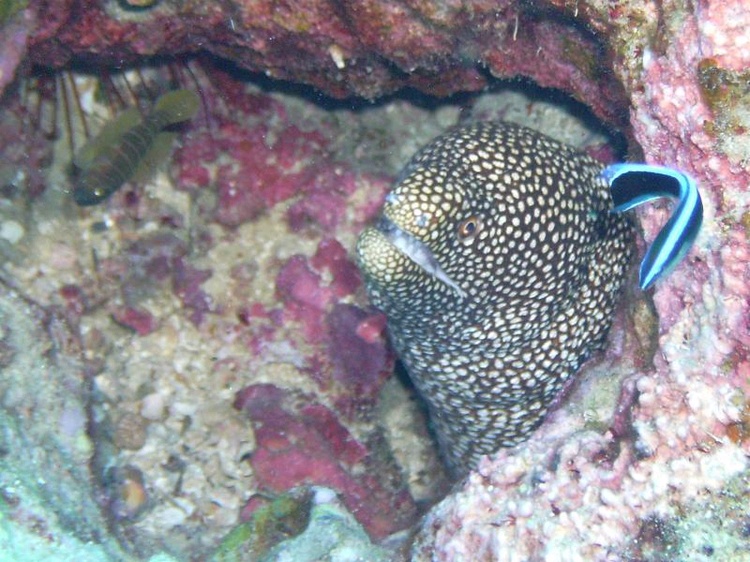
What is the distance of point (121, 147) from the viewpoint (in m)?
5.48

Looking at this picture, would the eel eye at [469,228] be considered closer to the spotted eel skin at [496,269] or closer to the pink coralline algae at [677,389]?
the spotted eel skin at [496,269]

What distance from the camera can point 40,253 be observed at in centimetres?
557

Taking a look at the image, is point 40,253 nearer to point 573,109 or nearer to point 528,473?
point 528,473

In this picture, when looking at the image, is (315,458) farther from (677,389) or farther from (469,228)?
(677,389)

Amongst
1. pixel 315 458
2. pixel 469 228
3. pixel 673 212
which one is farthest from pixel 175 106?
pixel 673 212

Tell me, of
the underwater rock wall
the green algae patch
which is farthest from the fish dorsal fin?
the green algae patch

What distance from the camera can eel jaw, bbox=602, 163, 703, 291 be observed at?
2840mm

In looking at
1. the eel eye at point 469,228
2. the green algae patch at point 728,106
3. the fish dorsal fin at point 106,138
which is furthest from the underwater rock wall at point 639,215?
the eel eye at point 469,228

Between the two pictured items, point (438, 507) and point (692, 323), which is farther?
point (438, 507)

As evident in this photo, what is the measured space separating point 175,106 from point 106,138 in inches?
27.4

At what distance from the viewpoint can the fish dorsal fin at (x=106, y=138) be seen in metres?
5.61

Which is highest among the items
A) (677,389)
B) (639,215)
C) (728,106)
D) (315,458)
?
(728,106)

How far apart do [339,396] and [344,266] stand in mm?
1215

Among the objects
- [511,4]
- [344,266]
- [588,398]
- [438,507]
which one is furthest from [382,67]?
[438,507]
